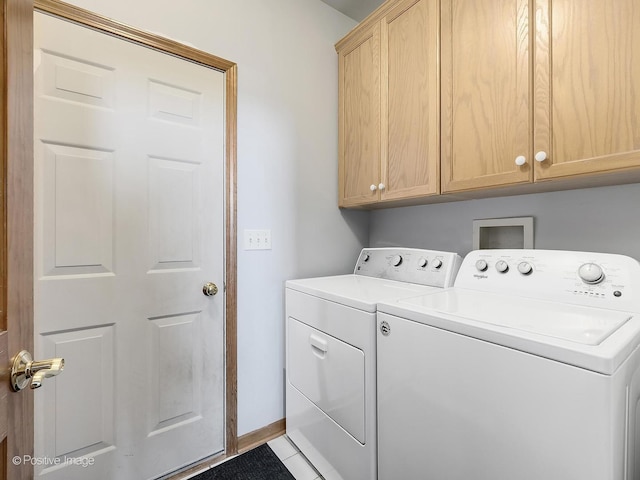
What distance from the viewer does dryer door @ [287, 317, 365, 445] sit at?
1.20 m

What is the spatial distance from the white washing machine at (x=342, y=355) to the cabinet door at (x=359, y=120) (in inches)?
18.1

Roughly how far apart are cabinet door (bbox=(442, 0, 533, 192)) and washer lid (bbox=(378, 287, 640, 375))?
50 centimetres

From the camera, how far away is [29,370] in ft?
1.87

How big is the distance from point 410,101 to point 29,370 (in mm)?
1675

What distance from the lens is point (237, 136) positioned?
1.61 meters

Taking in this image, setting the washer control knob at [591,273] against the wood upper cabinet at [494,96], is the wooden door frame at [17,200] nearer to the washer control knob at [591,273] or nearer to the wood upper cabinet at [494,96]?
the wood upper cabinet at [494,96]

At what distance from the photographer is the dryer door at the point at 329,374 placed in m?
1.20

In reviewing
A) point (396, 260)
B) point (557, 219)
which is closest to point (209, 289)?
point (396, 260)

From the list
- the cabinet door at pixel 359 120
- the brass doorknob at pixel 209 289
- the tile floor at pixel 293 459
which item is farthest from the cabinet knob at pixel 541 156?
the tile floor at pixel 293 459

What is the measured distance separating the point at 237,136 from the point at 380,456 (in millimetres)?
1613

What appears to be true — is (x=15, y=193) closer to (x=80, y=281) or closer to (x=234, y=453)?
(x=80, y=281)

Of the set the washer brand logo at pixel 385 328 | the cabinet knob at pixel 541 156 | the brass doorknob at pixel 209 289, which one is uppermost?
the cabinet knob at pixel 541 156

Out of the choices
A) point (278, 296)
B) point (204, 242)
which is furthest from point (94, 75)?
point (278, 296)

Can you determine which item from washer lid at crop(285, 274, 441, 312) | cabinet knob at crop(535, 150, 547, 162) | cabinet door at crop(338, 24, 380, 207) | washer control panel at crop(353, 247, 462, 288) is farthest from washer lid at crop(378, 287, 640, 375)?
cabinet door at crop(338, 24, 380, 207)
